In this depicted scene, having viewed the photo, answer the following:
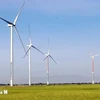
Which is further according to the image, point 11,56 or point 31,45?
point 31,45

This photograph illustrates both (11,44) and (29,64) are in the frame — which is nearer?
(11,44)

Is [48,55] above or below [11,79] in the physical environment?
above

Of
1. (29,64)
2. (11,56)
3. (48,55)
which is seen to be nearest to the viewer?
(11,56)

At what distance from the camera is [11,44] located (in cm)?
11150

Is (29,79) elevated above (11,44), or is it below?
below

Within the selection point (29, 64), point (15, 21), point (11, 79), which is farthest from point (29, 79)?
point (15, 21)

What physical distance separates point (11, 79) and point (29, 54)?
123ft

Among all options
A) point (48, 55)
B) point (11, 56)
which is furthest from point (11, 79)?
point (48, 55)

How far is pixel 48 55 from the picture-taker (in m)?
171

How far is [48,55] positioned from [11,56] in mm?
60862

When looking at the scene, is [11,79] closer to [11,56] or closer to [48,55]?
[11,56]

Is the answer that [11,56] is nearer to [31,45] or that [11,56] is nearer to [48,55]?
[31,45]

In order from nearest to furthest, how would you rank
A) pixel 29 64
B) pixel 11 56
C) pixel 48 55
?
pixel 11 56, pixel 29 64, pixel 48 55

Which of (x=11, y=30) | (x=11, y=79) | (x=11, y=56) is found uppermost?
(x=11, y=30)
